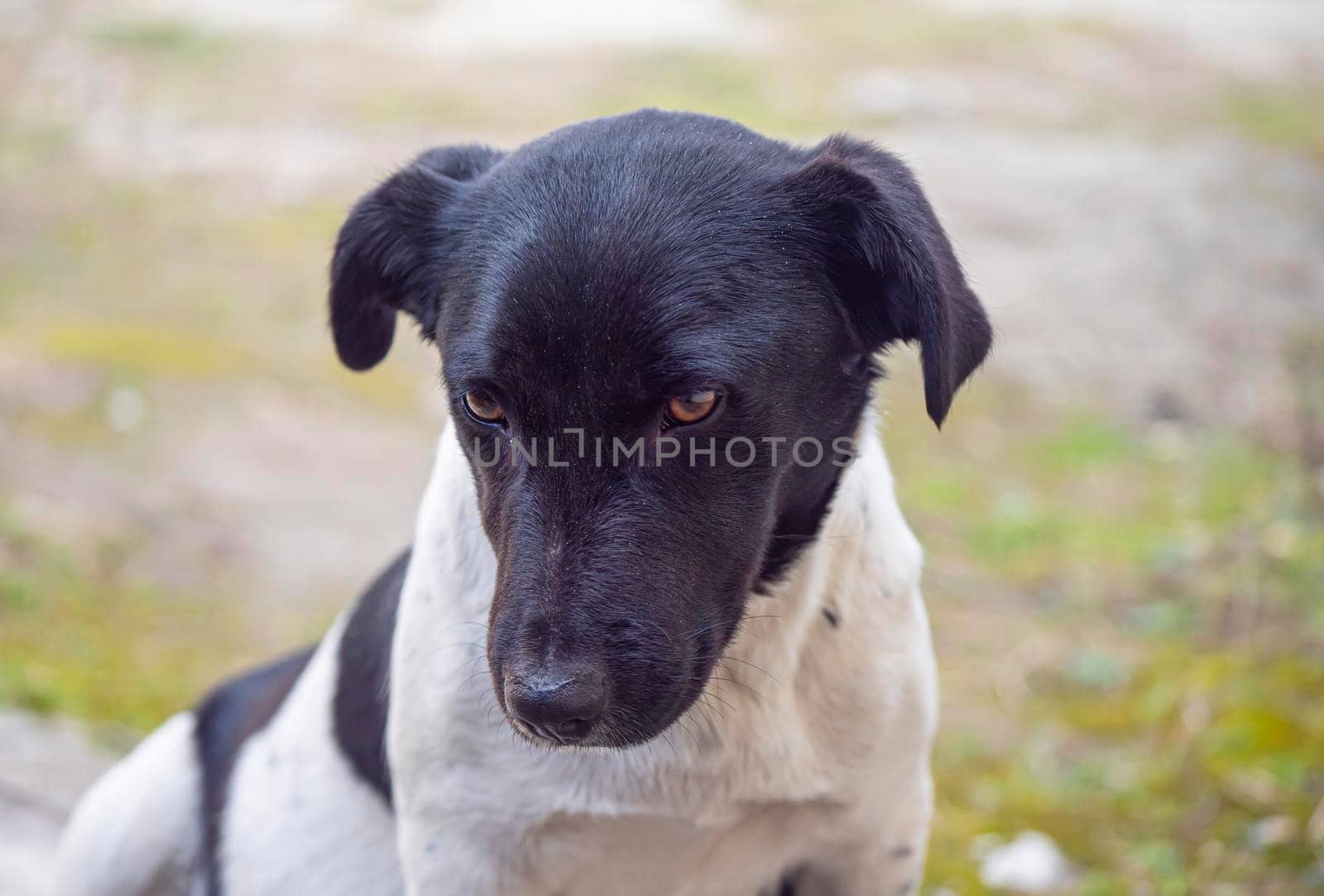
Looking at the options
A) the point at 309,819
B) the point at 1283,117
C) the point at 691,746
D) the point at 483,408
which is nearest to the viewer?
the point at 483,408

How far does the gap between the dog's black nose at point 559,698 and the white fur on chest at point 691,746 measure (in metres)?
0.32

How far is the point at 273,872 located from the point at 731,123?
5.91 ft

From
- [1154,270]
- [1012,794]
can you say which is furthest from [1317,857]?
[1154,270]

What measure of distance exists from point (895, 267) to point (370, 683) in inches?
52.7

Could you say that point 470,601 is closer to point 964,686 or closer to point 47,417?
point 964,686

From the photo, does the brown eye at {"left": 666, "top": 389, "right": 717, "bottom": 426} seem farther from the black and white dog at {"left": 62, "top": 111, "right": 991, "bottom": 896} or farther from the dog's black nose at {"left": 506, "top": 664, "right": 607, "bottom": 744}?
the dog's black nose at {"left": 506, "top": 664, "right": 607, "bottom": 744}

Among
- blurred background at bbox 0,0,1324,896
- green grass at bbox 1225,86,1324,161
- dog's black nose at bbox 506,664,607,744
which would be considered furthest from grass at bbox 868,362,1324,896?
green grass at bbox 1225,86,1324,161

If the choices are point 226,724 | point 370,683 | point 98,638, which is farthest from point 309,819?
point 98,638

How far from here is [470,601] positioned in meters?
2.38

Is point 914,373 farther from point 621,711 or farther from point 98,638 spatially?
point 621,711

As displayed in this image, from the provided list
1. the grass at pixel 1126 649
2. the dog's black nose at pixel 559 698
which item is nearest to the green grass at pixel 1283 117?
the grass at pixel 1126 649

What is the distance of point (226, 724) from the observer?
326 cm

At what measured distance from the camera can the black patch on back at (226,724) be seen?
308 centimetres

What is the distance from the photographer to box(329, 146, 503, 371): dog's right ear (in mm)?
2361
